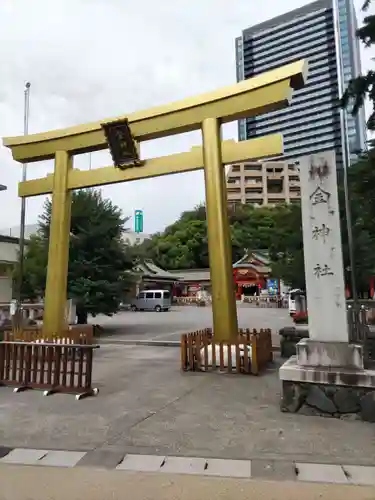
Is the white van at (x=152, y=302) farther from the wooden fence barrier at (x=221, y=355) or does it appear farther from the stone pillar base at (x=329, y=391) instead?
the stone pillar base at (x=329, y=391)

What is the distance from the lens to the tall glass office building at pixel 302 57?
50.2 meters

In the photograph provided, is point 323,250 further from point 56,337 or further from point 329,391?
point 56,337

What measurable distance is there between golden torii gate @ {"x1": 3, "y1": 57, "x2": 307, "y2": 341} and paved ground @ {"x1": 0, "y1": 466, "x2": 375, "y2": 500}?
18.1 feet

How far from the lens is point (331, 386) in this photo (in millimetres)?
5340

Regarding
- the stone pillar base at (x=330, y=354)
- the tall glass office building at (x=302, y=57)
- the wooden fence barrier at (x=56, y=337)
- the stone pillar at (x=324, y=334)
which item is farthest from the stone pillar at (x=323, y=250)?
the tall glass office building at (x=302, y=57)

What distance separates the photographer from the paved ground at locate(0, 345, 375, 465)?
4.19 metres

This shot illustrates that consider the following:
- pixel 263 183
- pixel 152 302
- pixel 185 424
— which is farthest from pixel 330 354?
pixel 263 183

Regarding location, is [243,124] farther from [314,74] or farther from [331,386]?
[331,386]

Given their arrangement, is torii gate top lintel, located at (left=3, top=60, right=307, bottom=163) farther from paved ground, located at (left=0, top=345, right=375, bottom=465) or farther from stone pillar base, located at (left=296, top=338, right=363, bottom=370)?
paved ground, located at (left=0, top=345, right=375, bottom=465)

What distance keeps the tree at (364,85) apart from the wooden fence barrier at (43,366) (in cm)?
790

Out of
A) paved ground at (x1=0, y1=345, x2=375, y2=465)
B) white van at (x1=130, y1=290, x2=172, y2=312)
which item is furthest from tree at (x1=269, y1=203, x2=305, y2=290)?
white van at (x1=130, y1=290, x2=172, y2=312)

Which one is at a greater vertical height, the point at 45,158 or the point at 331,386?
the point at 45,158

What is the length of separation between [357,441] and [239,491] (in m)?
1.87

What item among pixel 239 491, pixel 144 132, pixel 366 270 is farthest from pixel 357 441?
pixel 366 270
